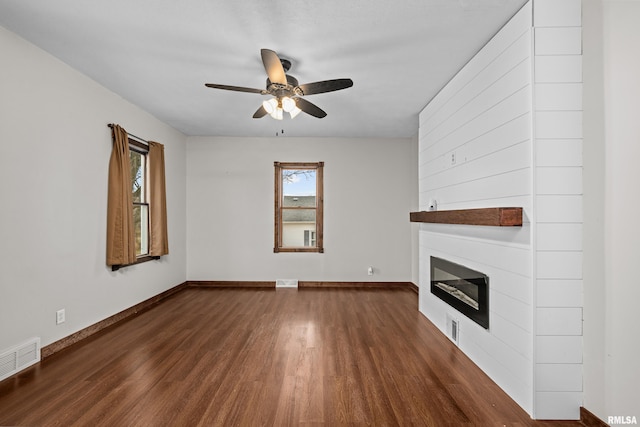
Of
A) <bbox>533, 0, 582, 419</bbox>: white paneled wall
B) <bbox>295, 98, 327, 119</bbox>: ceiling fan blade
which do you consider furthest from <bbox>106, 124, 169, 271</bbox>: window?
<bbox>533, 0, 582, 419</bbox>: white paneled wall

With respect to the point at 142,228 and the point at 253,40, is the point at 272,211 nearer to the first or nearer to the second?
the point at 142,228

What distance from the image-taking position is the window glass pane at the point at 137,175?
14.3 ft

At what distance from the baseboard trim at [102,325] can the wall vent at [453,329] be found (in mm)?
3741

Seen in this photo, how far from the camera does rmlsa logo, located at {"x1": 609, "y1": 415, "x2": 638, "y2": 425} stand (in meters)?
1.64

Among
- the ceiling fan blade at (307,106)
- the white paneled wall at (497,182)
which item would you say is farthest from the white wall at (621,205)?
the ceiling fan blade at (307,106)

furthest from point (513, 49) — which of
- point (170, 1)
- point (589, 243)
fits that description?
point (170, 1)

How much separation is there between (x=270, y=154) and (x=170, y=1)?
3.67 metres

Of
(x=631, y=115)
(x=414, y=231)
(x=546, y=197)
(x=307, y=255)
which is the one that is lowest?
(x=307, y=255)

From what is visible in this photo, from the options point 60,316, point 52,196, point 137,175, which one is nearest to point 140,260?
point 137,175

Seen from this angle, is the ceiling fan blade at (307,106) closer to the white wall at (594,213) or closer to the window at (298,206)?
the white wall at (594,213)

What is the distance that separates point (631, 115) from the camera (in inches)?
65.1

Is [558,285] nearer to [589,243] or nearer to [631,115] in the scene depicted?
[589,243]

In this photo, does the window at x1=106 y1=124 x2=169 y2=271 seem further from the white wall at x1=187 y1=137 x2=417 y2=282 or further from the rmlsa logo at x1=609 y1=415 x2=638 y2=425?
the rmlsa logo at x1=609 y1=415 x2=638 y2=425

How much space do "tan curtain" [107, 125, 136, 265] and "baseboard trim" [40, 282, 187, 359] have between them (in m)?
0.68
